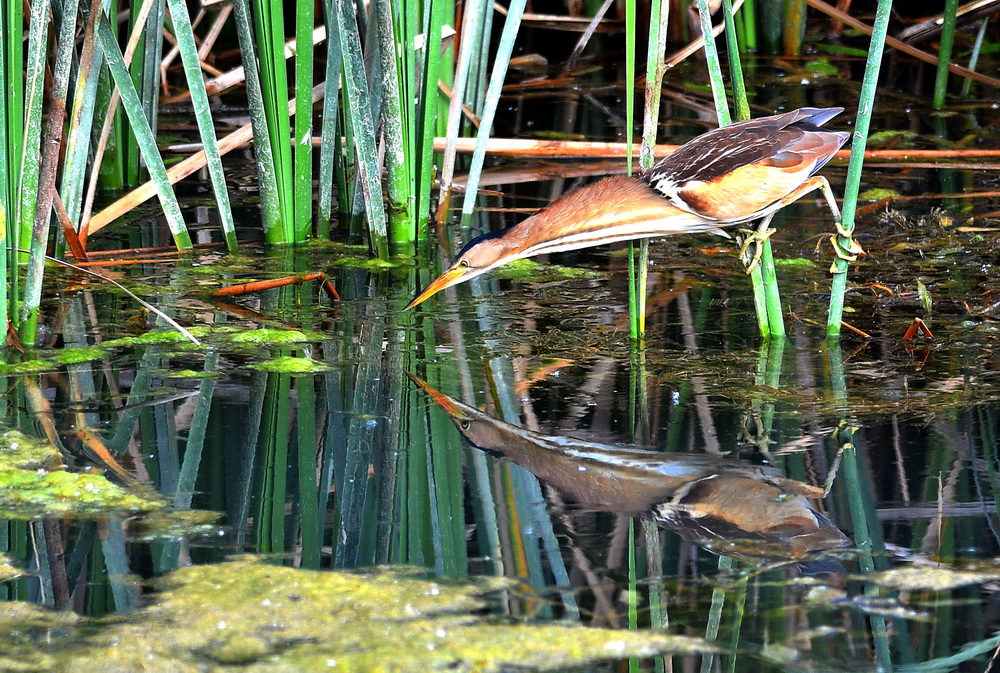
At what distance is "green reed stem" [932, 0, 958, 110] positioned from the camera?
561 centimetres

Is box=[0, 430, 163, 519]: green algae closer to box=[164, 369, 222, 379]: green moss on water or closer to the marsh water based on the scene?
the marsh water

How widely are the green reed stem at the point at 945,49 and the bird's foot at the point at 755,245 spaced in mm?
2968

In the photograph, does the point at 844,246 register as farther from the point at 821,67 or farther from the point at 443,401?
the point at 821,67

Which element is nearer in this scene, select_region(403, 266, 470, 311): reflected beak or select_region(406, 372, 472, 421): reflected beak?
select_region(406, 372, 472, 421): reflected beak

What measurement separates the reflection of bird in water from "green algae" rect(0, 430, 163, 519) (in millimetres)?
748

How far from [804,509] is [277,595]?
3.19 ft

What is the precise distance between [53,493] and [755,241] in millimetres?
1810

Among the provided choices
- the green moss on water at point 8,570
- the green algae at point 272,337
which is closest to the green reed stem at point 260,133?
the green algae at point 272,337

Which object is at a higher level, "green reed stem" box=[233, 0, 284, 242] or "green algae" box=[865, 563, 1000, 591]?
"green reed stem" box=[233, 0, 284, 242]

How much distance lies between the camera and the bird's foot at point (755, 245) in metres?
3.08

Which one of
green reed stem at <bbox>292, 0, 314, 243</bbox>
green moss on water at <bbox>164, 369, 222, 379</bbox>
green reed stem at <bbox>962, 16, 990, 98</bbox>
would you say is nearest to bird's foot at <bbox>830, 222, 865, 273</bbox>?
green moss on water at <bbox>164, 369, 222, 379</bbox>

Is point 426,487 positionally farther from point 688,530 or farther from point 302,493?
point 688,530

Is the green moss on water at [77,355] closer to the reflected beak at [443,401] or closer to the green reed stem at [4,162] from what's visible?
the green reed stem at [4,162]

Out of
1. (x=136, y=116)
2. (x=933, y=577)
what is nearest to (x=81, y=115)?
(x=136, y=116)
